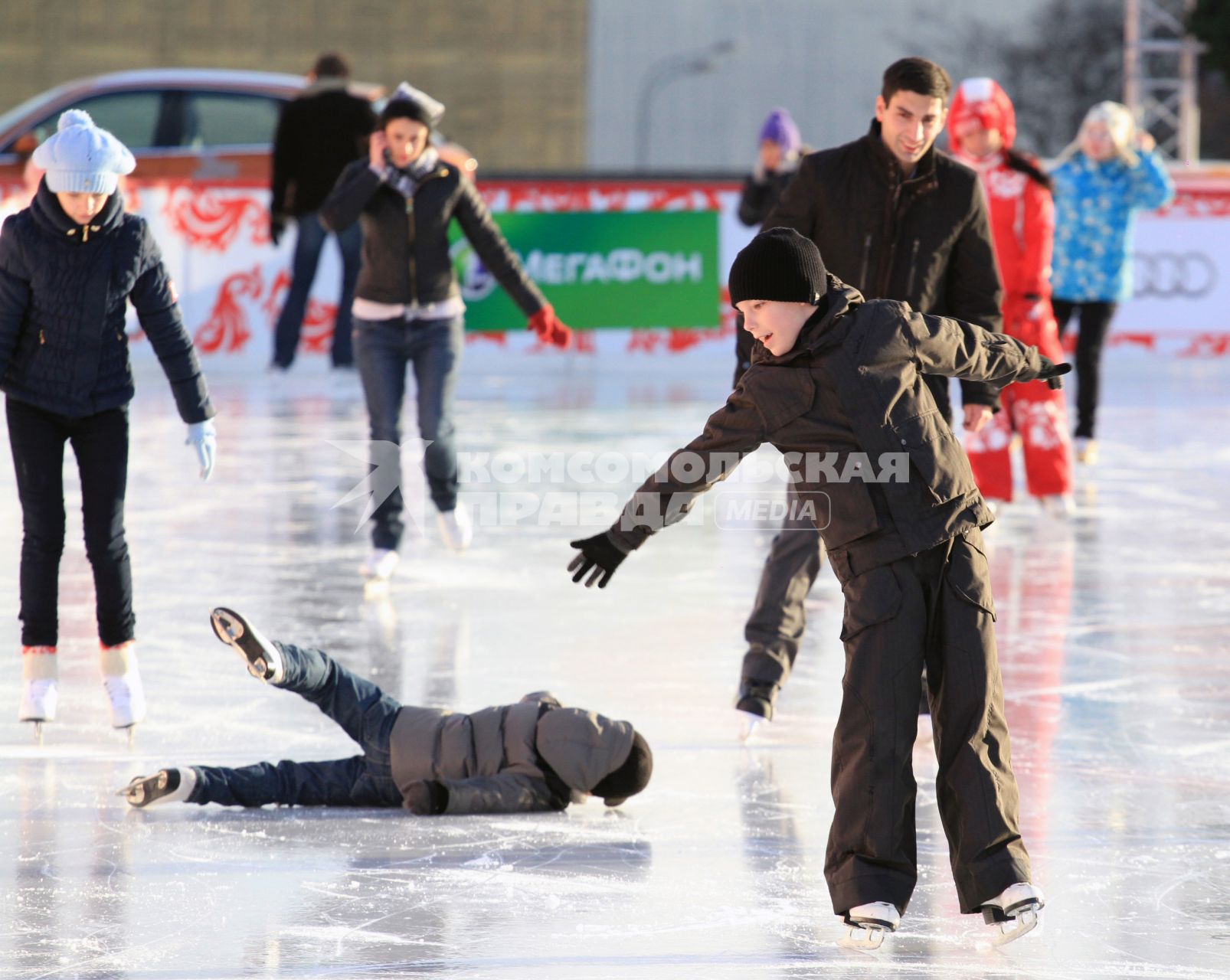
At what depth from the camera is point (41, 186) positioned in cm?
381

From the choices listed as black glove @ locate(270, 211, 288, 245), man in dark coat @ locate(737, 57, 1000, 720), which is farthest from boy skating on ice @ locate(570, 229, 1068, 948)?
black glove @ locate(270, 211, 288, 245)

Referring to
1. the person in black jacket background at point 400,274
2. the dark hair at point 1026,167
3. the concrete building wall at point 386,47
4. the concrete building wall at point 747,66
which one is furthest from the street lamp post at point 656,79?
the person in black jacket background at point 400,274

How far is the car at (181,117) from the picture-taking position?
13000 mm

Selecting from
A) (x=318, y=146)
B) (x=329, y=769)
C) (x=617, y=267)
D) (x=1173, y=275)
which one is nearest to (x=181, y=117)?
(x=318, y=146)

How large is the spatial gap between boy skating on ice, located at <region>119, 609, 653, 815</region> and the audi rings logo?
31.9ft

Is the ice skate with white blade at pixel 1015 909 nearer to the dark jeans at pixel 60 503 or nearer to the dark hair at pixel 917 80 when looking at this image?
the dark hair at pixel 917 80

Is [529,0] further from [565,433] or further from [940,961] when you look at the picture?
[940,961]

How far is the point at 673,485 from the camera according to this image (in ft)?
9.59

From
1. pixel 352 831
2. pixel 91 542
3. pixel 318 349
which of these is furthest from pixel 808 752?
pixel 318 349

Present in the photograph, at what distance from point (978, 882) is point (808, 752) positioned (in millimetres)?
1197

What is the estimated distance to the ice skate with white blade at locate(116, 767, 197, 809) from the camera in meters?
3.42

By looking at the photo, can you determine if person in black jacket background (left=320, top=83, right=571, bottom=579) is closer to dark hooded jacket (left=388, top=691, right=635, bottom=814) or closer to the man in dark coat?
the man in dark coat

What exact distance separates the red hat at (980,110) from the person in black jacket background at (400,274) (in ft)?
5.11

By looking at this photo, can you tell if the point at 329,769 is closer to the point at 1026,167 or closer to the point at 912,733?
the point at 912,733
